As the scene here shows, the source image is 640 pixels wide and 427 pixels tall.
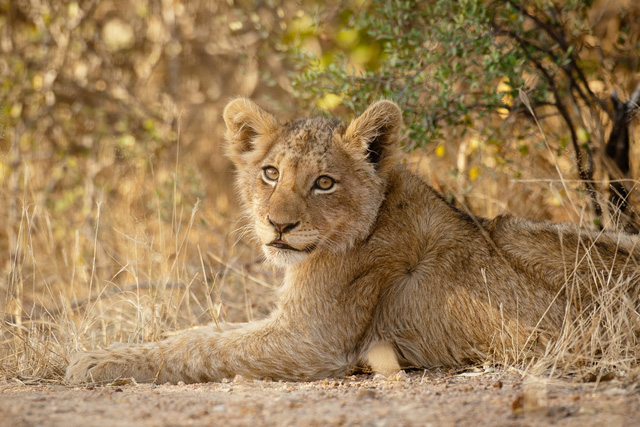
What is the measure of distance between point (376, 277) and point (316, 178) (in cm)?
79

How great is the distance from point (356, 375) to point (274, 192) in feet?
4.41

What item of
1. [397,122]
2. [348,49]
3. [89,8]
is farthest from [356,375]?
[89,8]

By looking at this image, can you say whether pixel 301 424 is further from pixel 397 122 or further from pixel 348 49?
pixel 348 49

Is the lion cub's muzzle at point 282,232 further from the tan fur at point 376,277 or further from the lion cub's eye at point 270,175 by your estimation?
the lion cub's eye at point 270,175

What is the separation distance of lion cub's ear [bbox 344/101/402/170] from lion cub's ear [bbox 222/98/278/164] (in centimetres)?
66

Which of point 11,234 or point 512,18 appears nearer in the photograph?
point 512,18

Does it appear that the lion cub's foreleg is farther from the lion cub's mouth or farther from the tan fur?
the lion cub's mouth

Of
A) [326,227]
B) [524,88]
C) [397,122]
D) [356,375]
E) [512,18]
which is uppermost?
[512,18]

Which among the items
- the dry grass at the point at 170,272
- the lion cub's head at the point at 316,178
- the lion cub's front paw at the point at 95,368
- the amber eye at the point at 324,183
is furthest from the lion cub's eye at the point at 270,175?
the lion cub's front paw at the point at 95,368

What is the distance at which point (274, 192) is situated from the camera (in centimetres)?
474

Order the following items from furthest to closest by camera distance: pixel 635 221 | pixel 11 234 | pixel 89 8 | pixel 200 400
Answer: pixel 89 8, pixel 11 234, pixel 635 221, pixel 200 400

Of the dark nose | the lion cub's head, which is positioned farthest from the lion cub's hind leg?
the dark nose

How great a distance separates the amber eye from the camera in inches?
189

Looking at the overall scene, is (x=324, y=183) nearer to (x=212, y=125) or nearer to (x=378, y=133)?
(x=378, y=133)
